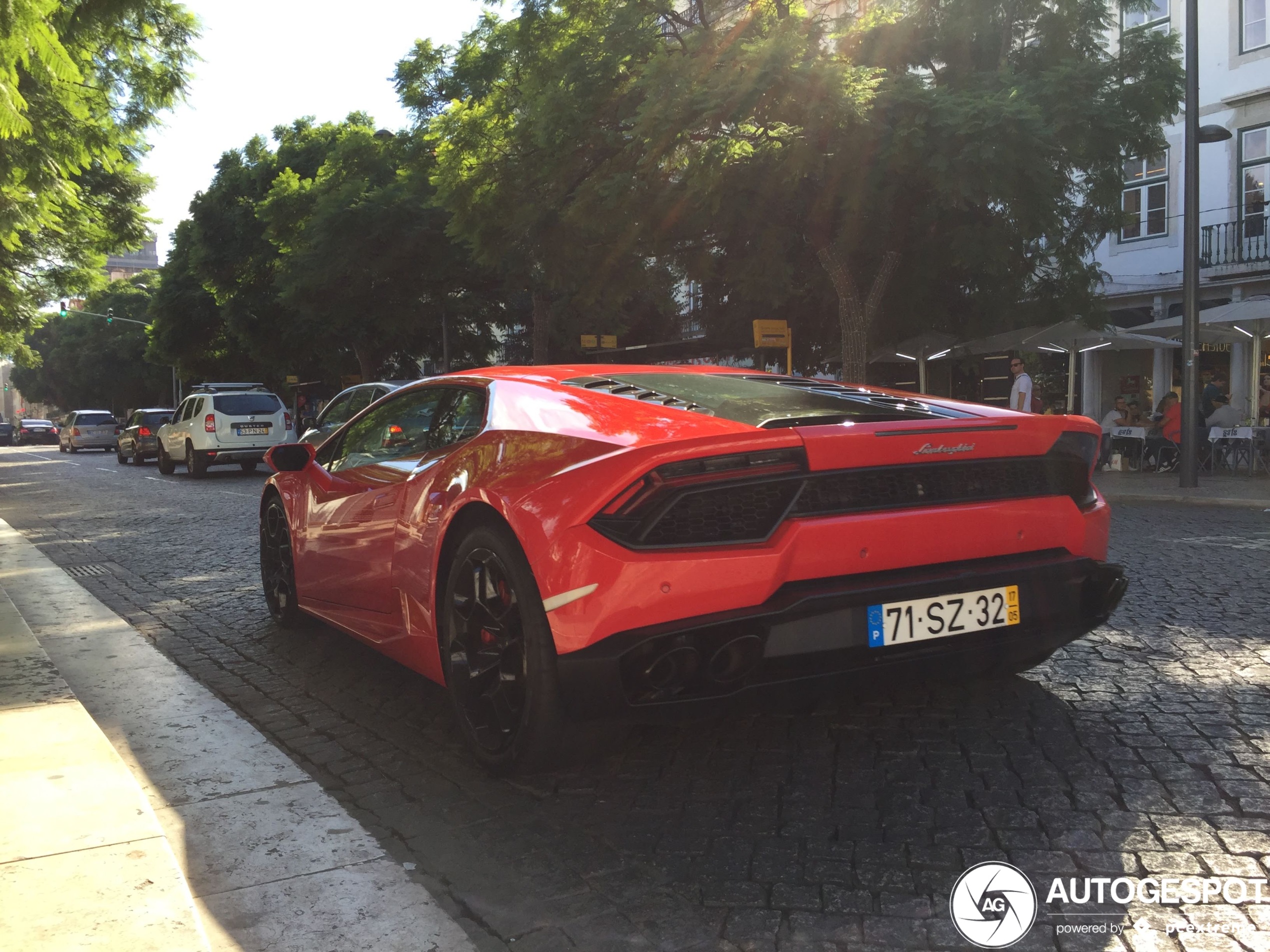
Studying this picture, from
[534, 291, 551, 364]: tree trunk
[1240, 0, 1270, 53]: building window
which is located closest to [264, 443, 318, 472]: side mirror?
[534, 291, 551, 364]: tree trunk

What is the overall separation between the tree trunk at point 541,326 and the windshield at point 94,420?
29376 mm

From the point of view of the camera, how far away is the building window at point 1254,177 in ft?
81.3

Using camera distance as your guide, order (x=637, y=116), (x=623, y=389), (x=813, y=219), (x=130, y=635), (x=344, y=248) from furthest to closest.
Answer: (x=344, y=248), (x=813, y=219), (x=637, y=116), (x=130, y=635), (x=623, y=389)

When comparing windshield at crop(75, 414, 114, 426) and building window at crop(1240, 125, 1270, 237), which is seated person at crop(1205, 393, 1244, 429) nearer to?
building window at crop(1240, 125, 1270, 237)

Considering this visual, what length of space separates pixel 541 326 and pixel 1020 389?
11953mm

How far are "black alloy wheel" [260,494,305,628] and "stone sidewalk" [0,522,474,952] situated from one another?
1137mm

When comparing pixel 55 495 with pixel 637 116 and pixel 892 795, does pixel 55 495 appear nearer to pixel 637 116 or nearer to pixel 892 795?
pixel 637 116

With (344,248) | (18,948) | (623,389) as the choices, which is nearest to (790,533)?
(623,389)

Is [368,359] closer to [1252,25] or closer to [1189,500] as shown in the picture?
[1252,25]

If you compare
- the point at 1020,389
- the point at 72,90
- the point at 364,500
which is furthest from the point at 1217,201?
the point at 364,500

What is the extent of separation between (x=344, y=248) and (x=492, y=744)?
23408 mm

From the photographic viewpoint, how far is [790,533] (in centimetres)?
326

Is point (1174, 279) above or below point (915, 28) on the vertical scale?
below

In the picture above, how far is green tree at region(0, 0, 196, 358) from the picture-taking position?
218 inches
